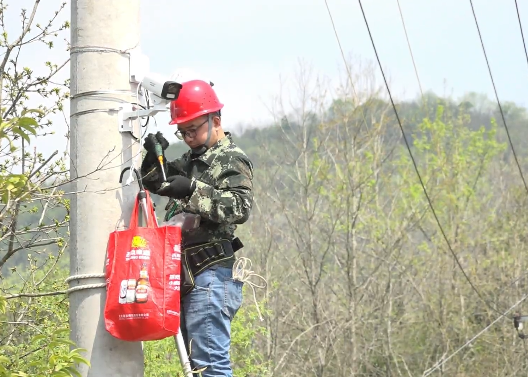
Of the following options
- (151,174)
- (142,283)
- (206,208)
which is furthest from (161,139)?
(142,283)

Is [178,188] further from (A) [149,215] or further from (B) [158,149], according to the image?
(A) [149,215]

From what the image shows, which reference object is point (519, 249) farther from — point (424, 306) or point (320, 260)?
point (320, 260)

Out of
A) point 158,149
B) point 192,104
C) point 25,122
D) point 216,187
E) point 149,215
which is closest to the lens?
point 25,122

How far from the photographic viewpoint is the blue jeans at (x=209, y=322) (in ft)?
15.1

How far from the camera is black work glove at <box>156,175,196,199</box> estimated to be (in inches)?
180

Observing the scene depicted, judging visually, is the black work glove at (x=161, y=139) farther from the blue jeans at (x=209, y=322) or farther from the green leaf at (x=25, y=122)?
the green leaf at (x=25, y=122)

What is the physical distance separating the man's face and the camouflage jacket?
0.08m

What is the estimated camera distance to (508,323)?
2414cm

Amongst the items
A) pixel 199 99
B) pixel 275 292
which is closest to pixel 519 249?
pixel 275 292

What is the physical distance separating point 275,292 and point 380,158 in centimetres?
570

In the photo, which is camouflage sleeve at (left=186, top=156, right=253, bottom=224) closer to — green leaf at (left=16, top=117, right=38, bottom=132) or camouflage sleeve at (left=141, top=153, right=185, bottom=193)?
camouflage sleeve at (left=141, top=153, right=185, bottom=193)

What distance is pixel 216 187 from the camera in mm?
4812

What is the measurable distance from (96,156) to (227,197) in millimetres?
760

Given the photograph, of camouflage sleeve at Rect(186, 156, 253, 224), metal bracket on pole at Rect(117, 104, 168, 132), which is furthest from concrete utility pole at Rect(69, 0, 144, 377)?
camouflage sleeve at Rect(186, 156, 253, 224)
